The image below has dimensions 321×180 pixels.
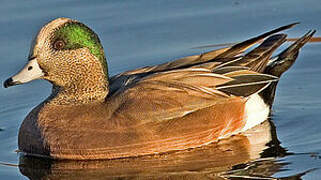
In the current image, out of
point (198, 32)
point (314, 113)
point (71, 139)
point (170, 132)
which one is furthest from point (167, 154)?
point (198, 32)

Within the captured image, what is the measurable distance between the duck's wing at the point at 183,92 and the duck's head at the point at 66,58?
32 centimetres

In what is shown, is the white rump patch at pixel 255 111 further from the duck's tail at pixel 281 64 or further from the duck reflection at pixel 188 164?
the duck reflection at pixel 188 164

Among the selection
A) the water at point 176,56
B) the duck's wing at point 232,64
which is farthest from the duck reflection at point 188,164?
the duck's wing at point 232,64

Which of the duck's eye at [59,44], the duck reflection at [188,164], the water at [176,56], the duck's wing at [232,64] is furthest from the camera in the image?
the duck's wing at [232,64]

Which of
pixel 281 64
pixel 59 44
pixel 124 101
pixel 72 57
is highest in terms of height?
pixel 59 44

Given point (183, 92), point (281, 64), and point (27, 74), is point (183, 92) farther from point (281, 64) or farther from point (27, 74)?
point (27, 74)

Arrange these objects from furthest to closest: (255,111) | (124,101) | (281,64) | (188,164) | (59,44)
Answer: (281,64)
(255,111)
(59,44)
(124,101)
(188,164)

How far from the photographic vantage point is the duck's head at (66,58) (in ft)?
25.4

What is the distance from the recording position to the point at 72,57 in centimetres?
786

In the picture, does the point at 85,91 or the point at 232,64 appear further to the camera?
the point at 232,64

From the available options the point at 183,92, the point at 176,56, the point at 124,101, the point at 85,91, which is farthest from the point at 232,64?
the point at 176,56

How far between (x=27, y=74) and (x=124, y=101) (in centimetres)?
87

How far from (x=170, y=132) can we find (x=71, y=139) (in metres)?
0.84

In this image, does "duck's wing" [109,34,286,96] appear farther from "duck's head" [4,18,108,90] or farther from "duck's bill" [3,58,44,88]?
"duck's bill" [3,58,44,88]
